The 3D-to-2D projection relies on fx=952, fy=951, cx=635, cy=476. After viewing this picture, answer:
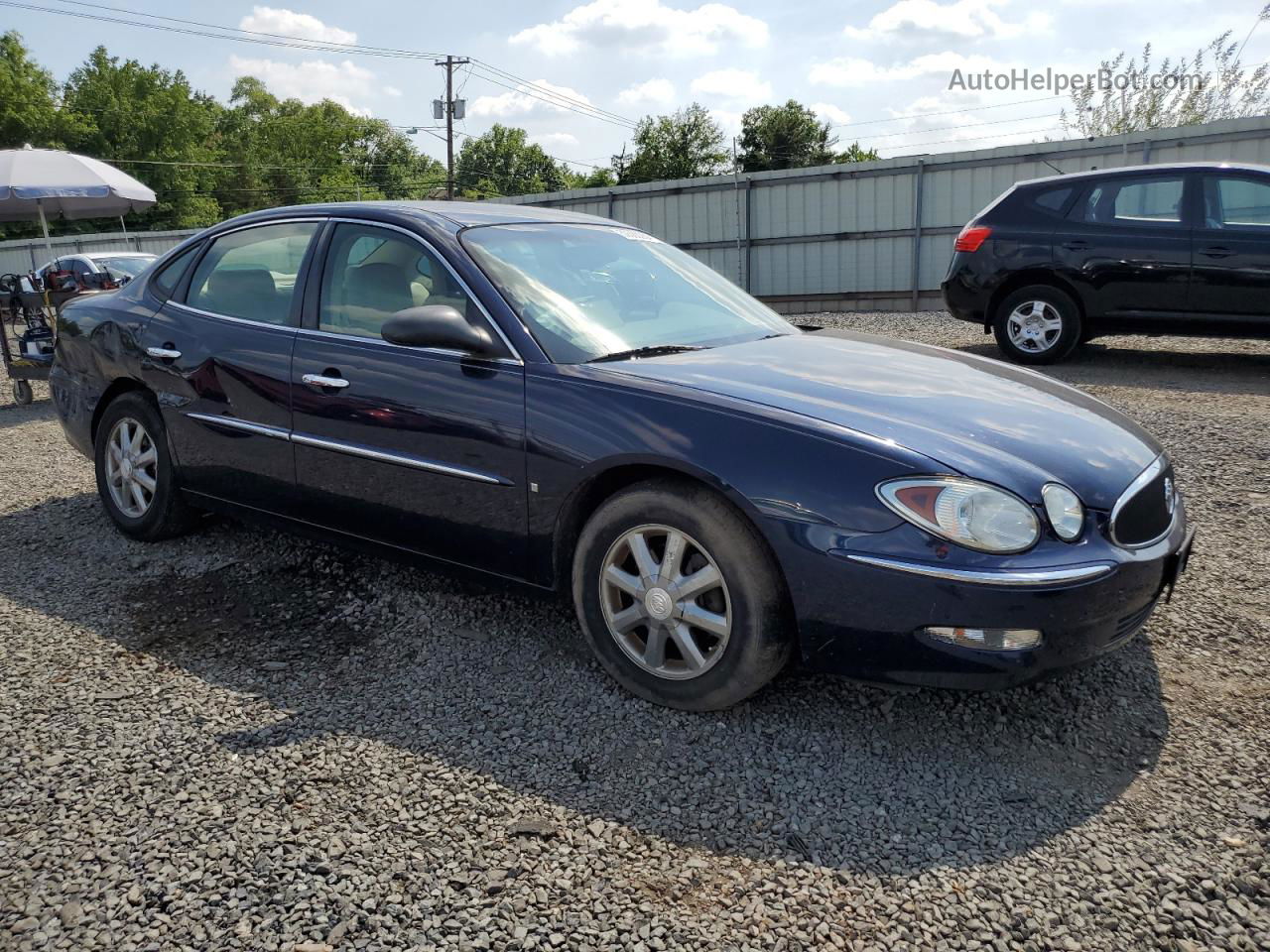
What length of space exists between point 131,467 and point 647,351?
2.84 meters

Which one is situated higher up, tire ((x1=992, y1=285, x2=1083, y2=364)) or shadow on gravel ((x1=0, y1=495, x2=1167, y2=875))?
tire ((x1=992, y1=285, x2=1083, y2=364))

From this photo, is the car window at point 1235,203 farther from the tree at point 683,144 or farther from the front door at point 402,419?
the tree at point 683,144

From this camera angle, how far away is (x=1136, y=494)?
9.14 ft

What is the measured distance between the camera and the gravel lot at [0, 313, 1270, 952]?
2100mm

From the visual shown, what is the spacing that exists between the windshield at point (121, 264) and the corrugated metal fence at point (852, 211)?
786 centimetres

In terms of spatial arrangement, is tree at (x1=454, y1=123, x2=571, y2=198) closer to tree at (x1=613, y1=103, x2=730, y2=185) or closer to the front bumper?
tree at (x1=613, y1=103, x2=730, y2=185)

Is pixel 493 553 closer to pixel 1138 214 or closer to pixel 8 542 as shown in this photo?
pixel 8 542

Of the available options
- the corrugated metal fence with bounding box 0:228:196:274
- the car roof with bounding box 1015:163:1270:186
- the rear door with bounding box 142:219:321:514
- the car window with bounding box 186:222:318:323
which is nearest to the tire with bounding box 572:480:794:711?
the rear door with bounding box 142:219:321:514

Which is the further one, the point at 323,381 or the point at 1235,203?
the point at 1235,203

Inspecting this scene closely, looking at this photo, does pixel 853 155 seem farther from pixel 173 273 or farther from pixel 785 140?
pixel 173 273

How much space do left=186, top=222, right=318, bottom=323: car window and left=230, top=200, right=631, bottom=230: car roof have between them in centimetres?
9

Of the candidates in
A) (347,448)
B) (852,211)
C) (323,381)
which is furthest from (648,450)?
(852,211)

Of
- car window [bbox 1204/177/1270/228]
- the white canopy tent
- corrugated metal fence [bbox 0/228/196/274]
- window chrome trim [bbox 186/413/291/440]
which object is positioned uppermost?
corrugated metal fence [bbox 0/228/196/274]

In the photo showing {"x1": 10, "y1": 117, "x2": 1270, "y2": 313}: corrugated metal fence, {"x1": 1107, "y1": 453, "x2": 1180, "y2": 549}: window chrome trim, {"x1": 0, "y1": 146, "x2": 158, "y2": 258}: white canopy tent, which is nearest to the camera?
{"x1": 1107, "y1": 453, "x2": 1180, "y2": 549}: window chrome trim
